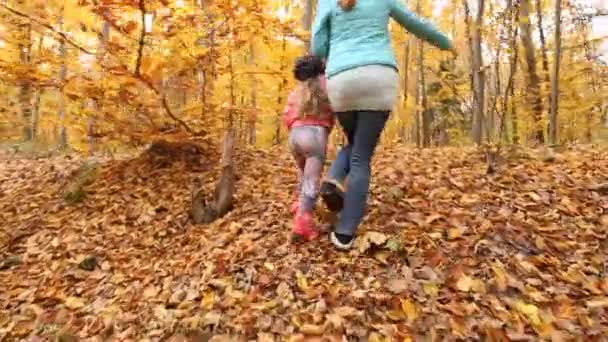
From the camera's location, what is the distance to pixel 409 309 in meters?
2.83

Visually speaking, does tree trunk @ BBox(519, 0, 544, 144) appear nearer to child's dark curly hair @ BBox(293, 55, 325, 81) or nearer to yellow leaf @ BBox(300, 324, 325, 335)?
child's dark curly hair @ BBox(293, 55, 325, 81)

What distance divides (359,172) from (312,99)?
74 cm

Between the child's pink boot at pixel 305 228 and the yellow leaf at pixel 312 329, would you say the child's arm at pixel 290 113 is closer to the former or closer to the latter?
the child's pink boot at pixel 305 228

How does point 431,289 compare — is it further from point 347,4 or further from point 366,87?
point 347,4

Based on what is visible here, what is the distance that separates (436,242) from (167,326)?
2.07 m

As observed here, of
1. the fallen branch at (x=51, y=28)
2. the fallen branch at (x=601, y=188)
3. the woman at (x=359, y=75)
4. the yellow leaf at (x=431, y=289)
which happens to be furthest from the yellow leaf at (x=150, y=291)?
the fallen branch at (x=601, y=188)

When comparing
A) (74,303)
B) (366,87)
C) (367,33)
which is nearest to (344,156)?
(366,87)

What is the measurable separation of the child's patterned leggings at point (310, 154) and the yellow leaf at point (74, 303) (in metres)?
1.87

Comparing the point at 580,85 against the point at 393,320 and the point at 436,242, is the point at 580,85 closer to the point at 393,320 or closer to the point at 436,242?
the point at 436,242

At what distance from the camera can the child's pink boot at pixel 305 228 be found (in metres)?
3.62

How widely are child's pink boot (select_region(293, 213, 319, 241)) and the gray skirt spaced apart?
940 millimetres

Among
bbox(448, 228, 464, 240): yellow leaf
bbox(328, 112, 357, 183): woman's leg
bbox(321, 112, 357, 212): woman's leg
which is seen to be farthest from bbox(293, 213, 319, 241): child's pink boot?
bbox(448, 228, 464, 240): yellow leaf

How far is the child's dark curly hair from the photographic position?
12.0 ft

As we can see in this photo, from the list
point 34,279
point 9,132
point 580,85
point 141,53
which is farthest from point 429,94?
point 34,279
